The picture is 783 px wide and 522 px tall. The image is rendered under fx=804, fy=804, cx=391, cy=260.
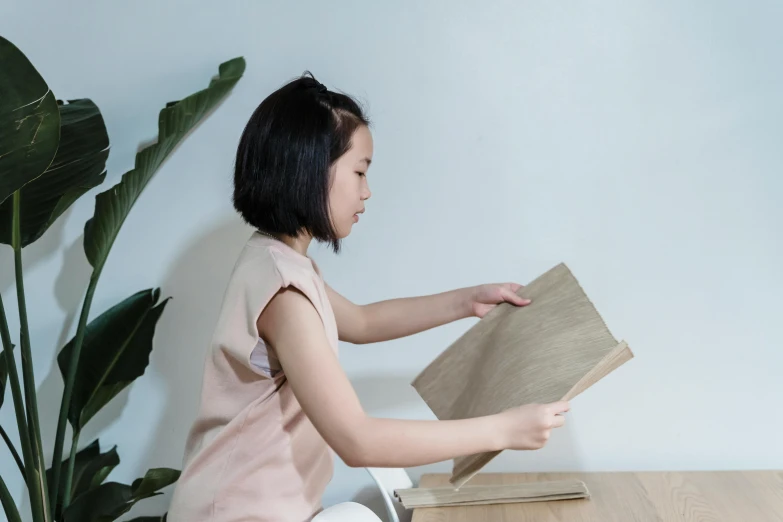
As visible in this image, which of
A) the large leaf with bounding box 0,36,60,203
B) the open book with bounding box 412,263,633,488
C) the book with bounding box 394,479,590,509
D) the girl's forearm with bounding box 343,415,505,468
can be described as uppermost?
the large leaf with bounding box 0,36,60,203

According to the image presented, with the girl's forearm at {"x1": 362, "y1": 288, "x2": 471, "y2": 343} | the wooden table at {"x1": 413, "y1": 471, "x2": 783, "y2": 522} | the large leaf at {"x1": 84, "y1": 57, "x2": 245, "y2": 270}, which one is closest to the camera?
the wooden table at {"x1": 413, "y1": 471, "x2": 783, "y2": 522}

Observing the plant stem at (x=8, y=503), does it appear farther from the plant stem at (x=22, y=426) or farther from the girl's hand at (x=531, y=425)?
the girl's hand at (x=531, y=425)

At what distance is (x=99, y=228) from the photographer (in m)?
1.48

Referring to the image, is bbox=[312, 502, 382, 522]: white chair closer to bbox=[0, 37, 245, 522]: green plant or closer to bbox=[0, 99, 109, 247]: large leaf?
bbox=[0, 37, 245, 522]: green plant

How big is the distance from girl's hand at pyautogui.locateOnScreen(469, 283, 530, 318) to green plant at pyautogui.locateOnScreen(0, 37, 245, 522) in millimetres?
607

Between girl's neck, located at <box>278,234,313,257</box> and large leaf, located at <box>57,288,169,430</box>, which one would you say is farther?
large leaf, located at <box>57,288,169,430</box>

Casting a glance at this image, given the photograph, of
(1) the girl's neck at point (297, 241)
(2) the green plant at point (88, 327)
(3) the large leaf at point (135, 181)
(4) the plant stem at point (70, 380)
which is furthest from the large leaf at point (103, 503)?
(1) the girl's neck at point (297, 241)

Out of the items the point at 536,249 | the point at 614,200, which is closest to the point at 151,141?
the point at 536,249

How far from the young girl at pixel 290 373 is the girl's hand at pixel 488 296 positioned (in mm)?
255

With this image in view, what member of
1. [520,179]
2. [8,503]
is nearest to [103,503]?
[8,503]

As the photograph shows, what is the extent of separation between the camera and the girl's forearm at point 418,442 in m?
0.96

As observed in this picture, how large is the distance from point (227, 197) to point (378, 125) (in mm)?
355

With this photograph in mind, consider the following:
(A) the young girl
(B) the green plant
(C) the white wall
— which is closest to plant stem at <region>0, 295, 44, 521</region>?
(B) the green plant

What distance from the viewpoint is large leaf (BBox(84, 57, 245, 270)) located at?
1465 millimetres
